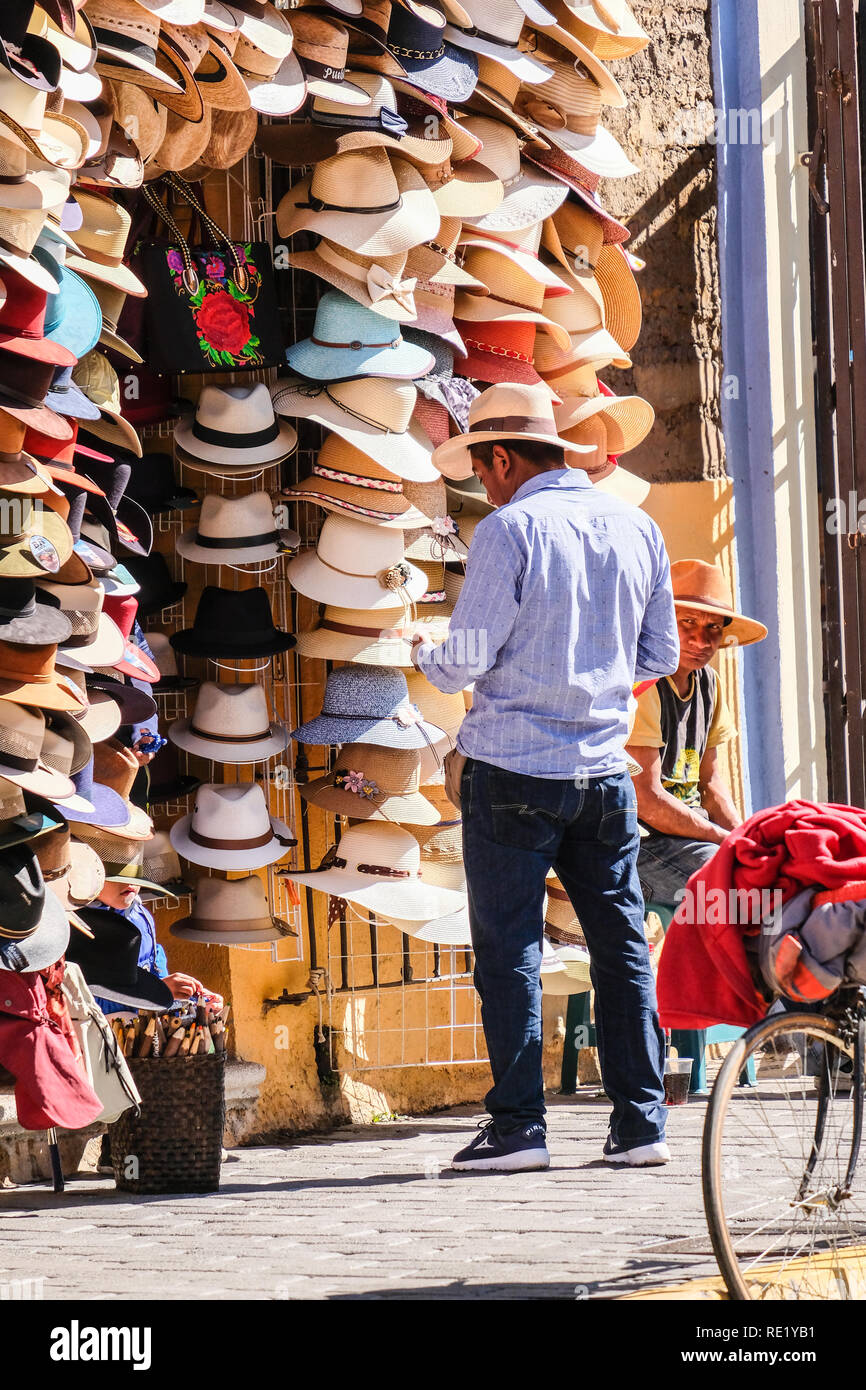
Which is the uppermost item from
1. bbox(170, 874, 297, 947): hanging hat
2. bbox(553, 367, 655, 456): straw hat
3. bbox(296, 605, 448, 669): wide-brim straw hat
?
bbox(553, 367, 655, 456): straw hat

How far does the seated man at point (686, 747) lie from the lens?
6.04m

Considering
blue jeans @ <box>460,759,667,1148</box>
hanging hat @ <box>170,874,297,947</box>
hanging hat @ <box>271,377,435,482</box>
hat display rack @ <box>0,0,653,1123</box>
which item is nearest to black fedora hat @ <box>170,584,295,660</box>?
hat display rack @ <box>0,0,653,1123</box>

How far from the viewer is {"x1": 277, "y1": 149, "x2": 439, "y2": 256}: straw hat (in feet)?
17.9

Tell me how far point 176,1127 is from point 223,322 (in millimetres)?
2161

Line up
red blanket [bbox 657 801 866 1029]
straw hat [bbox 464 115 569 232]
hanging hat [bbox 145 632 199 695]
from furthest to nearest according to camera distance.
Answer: straw hat [bbox 464 115 569 232], hanging hat [bbox 145 632 199 695], red blanket [bbox 657 801 866 1029]

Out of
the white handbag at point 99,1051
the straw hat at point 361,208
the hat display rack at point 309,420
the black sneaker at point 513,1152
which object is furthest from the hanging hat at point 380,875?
the straw hat at point 361,208

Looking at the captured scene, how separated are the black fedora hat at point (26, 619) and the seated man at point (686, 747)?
80.7 inches

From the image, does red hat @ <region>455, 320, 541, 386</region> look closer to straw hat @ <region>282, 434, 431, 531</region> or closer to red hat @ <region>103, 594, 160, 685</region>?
straw hat @ <region>282, 434, 431, 531</region>

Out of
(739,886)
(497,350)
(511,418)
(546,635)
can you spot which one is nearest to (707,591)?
(497,350)

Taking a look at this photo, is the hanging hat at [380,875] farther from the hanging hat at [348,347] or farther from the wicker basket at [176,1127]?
the hanging hat at [348,347]

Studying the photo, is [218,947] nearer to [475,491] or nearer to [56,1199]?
[56,1199]

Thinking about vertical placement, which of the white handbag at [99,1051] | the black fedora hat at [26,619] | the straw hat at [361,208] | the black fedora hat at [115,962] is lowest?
the white handbag at [99,1051]
